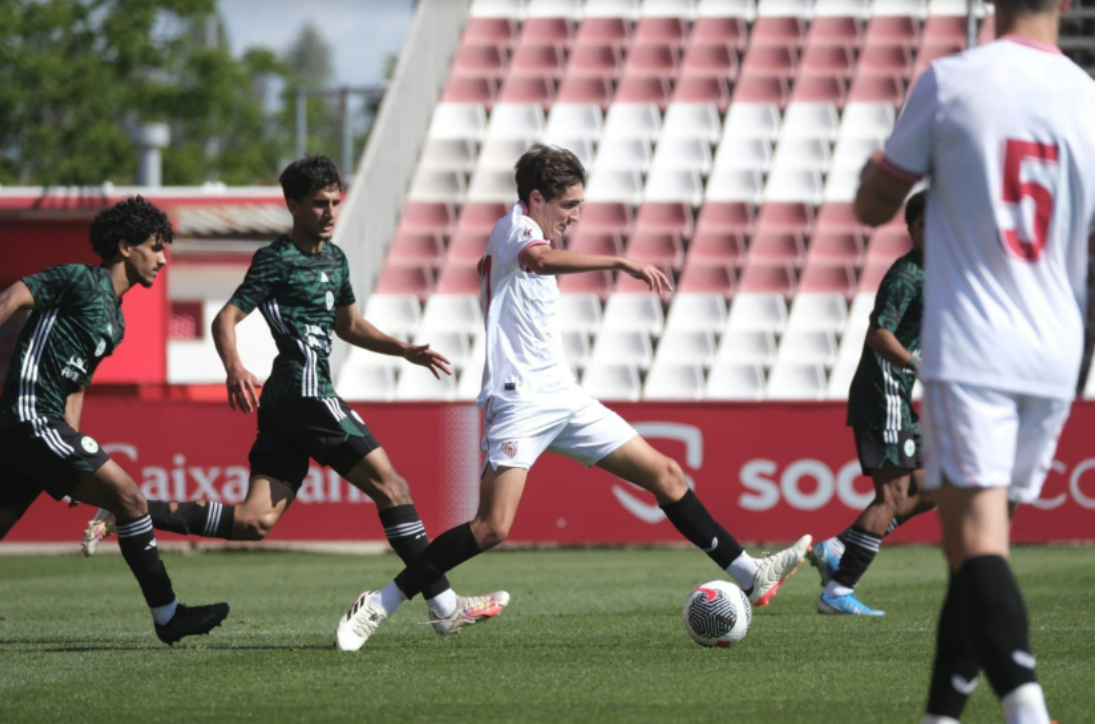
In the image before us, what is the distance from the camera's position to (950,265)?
13.1 ft

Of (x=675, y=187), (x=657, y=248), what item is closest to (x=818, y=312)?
(x=657, y=248)

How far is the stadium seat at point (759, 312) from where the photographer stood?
18.4 metres

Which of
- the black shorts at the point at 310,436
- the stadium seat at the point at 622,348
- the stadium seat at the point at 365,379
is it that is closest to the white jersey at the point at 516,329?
the black shorts at the point at 310,436

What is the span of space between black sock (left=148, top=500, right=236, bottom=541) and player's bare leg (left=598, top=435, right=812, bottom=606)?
5.78 ft

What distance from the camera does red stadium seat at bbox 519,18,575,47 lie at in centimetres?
2255

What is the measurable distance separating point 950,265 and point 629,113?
1765 cm

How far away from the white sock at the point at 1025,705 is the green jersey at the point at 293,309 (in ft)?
13.1

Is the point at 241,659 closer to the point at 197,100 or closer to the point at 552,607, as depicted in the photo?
the point at 552,607

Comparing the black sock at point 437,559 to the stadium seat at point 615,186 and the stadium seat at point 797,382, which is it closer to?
the stadium seat at point 797,382

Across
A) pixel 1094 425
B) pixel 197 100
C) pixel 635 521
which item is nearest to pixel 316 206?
pixel 635 521

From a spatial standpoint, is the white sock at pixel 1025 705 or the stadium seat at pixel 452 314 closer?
the white sock at pixel 1025 705

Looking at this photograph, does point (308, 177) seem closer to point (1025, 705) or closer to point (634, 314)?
point (1025, 705)

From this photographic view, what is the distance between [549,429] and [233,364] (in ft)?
4.49

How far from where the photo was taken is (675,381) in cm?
1778
